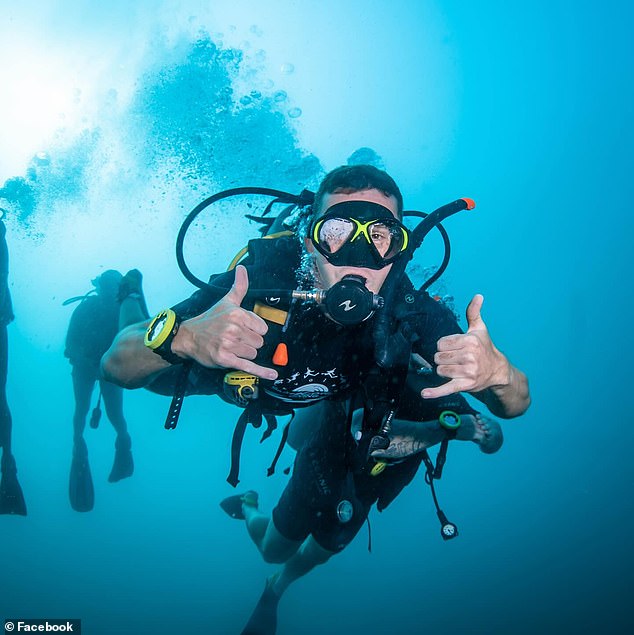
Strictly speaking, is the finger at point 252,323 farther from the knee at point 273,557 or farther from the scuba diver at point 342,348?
the knee at point 273,557

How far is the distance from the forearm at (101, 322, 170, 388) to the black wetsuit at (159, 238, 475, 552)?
15.2 inches

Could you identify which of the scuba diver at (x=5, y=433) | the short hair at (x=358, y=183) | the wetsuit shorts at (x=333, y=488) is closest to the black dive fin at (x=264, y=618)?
the wetsuit shorts at (x=333, y=488)

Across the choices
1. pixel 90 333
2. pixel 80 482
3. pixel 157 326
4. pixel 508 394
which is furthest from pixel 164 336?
pixel 80 482

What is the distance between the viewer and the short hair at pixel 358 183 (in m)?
2.84

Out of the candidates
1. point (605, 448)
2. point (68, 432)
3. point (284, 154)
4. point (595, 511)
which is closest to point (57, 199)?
point (284, 154)

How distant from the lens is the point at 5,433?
6.93 metres

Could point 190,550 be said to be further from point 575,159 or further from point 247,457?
point 575,159

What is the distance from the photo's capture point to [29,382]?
171 ft

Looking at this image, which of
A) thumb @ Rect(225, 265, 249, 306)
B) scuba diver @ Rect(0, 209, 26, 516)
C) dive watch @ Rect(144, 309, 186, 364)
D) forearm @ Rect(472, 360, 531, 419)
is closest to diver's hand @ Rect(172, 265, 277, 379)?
thumb @ Rect(225, 265, 249, 306)

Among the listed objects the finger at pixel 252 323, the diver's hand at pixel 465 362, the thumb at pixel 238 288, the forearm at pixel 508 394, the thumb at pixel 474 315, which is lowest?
the forearm at pixel 508 394

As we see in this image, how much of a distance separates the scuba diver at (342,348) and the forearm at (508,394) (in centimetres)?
1

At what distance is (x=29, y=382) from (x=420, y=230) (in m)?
65.9

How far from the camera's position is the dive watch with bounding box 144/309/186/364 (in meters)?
2.07

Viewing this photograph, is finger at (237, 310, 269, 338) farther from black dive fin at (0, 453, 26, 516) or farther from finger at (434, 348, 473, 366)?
black dive fin at (0, 453, 26, 516)
